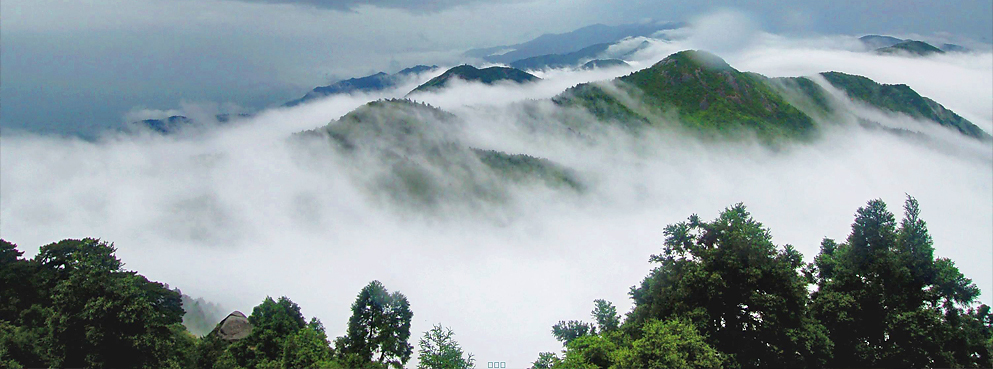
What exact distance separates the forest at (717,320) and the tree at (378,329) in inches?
4.1

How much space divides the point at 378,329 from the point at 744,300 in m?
31.1

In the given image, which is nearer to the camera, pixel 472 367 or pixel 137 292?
pixel 137 292

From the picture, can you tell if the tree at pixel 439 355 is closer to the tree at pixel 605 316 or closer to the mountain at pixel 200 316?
the tree at pixel 605 316

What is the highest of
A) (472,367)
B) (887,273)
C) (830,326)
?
(887,273)

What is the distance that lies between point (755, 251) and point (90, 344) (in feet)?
164

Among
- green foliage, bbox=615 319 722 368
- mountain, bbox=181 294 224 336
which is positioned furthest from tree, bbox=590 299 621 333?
mountain, bbox=181 294 224 336

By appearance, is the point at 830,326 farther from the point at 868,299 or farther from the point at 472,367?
the point at 472,367

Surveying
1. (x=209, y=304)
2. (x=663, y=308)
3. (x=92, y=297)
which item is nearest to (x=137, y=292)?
(x=92, y=297)

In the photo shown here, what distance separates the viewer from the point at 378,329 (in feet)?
158

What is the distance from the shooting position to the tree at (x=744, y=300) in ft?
130

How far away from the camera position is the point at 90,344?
38.7 meters

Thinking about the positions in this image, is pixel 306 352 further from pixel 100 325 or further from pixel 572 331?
pixel 572 331

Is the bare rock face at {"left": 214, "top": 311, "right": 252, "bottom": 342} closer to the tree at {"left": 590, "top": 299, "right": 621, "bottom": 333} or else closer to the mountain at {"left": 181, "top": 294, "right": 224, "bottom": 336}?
the tree at {"left": 590, "top": 299, "right": 621, "bottom": 333}

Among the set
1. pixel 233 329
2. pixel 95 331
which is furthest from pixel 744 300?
pixel 233 329
